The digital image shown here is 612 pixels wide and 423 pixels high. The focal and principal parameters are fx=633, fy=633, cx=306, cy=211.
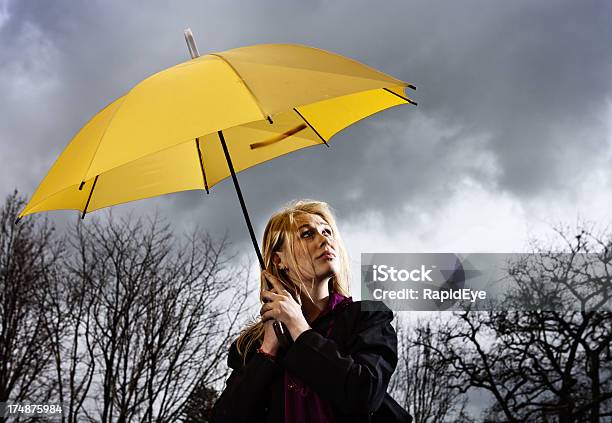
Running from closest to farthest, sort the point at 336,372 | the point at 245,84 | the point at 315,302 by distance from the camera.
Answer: the point at 336,372 → the point at 245,84 → the point at 315,302

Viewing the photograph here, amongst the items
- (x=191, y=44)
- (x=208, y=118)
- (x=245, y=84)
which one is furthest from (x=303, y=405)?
(x=191, y=44)

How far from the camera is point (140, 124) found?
88.2 inches

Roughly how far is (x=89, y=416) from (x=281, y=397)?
7997mm

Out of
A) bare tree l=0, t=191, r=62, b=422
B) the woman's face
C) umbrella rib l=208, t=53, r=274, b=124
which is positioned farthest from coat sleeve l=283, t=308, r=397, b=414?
bare tree l=0, t=191, r=62, b=422

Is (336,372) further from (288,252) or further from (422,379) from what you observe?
(422,379)

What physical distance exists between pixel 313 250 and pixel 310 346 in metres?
0.50

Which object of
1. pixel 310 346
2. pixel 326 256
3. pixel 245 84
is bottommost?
pixel 310 346

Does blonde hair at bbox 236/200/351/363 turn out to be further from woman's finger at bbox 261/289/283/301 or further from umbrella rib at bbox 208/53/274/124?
umbrella rib at bbox 208/53/274/124

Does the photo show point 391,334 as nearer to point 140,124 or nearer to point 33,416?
point 140,124

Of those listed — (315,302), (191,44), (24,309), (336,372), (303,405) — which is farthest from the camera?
(24,309)

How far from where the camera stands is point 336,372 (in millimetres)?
1959

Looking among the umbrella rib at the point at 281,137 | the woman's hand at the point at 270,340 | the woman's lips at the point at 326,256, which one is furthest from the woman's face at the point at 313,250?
the umbrella rib at the point at 281,137

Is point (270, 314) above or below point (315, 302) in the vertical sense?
below

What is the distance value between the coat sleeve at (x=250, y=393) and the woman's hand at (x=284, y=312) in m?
0.13
